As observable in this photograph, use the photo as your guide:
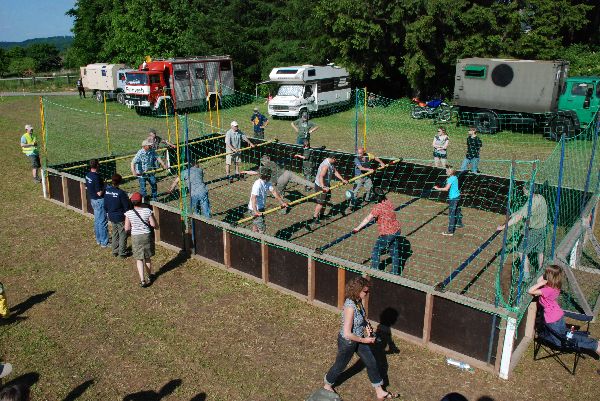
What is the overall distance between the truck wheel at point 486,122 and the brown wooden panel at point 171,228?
17117 millimetres

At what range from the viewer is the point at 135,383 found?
7.11 m

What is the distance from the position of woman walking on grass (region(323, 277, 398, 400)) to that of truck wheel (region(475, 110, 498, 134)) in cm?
1943

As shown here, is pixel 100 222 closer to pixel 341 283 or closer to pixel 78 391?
pixel 78 391

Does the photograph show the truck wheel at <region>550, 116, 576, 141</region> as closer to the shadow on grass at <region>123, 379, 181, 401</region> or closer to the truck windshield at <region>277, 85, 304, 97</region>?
the truck windshield at <region>277, 85, 304, 97</region>

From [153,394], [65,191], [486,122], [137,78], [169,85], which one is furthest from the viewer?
[169,85]

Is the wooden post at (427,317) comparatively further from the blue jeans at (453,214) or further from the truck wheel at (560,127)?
the truck wheel at (560,127)

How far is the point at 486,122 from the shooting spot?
2427 cm

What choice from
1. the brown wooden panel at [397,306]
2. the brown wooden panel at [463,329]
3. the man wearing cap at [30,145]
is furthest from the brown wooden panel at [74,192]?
the brown wooden panel at [463,329]

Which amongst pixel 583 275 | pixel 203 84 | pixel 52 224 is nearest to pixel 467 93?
pixel 203 84

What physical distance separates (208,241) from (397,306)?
4.27 meters

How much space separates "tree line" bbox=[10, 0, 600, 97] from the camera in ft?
90.8

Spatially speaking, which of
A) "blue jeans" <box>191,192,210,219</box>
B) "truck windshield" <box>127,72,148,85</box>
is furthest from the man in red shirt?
"truck windshield" <box>127,72,148,85</box>

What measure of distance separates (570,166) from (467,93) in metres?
9.27

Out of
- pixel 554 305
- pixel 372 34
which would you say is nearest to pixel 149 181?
pixel 554 305
